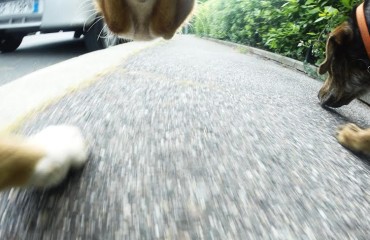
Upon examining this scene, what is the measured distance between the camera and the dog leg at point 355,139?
1844 mm

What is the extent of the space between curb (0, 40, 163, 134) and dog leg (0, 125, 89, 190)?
14.5 inches

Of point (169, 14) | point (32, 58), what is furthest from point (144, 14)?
point (32, 58)

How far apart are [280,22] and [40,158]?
20.9 ft

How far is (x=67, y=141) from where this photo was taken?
1.05 m

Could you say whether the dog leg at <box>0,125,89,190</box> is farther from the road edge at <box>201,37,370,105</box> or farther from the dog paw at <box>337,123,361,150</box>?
the road edge at <box>201,37,370,105</box>

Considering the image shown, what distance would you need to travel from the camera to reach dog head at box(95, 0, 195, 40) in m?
0.72

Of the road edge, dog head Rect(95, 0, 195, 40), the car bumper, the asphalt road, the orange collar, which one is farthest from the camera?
the road edge

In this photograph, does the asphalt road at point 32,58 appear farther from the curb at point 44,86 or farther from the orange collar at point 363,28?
the orange collar at point 363,28

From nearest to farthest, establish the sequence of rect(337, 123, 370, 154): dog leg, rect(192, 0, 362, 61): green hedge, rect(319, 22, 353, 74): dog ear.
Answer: rect(337, 123, 370, 154): dog leg, rect(319, 22, 353, 74): dog ear, rect(192, 0, 362, 61): green hedge

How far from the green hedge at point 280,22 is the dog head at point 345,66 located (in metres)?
1.10

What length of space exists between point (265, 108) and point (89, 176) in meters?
1.57

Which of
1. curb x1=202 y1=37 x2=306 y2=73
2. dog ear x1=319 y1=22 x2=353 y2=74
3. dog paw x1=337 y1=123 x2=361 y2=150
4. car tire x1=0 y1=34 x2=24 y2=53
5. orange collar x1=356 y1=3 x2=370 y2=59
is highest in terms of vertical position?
orange collar x1=356 y1=3 x2=370 y2=59

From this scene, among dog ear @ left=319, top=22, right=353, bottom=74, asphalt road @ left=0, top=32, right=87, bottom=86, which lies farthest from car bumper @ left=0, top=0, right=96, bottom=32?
dog ear @ left=319, top=22, right=353, bottom=74

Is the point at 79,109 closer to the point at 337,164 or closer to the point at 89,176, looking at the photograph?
the point at 89,176
